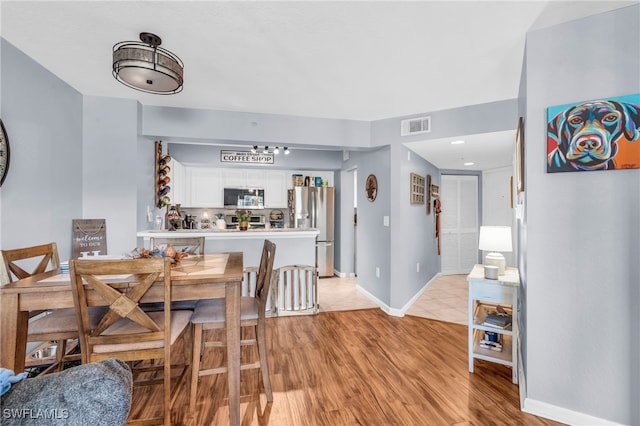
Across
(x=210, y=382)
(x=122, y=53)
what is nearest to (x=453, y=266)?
(x=210, y=382)

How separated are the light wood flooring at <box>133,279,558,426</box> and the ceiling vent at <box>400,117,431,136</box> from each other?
2256 mm

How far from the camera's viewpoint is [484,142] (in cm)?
355

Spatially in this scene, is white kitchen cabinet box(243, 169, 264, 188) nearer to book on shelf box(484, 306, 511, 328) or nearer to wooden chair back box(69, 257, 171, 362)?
wooden chair back box(69, 257, 171, 362)

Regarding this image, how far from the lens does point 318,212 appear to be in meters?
5.65

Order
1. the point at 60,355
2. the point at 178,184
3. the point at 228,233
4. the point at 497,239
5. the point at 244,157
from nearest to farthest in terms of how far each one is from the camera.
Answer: the point at 60,355
the point at 497,239
the point at 228,233
the point at 178,184
the point at 244,157

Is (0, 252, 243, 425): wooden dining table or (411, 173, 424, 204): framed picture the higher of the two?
(411, 173, 424, 204): framed picture

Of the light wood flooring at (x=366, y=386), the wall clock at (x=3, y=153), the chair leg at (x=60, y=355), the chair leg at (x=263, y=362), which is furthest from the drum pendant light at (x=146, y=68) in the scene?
the light wood flooring at (x=366, y=386)

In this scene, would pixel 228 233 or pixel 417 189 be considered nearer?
pixel 228 233

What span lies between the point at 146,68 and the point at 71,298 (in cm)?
135

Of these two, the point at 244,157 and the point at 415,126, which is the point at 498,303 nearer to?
the point at 415,126

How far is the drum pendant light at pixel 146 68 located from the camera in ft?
5.88

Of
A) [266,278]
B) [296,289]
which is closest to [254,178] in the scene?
[296,289]

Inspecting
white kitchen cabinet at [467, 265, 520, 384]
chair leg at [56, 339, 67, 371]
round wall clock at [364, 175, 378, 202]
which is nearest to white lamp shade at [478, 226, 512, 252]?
white kitchen cabinet at [467, 265, 520, 384]

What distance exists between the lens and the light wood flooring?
6.14 feet
